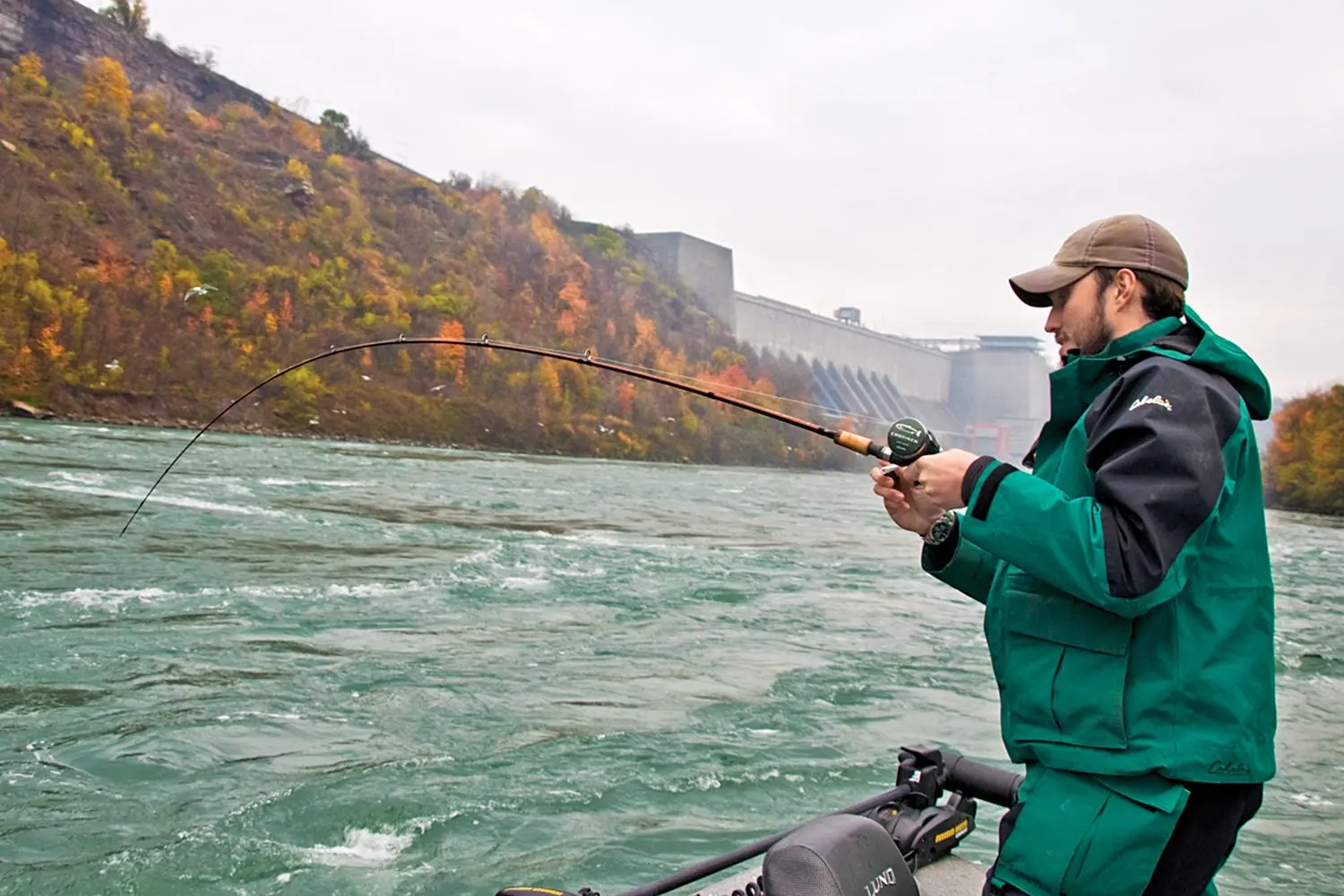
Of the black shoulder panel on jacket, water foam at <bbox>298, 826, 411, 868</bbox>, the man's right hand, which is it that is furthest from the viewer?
water foam at <bbox>298, 826, 411, 868</bbox>

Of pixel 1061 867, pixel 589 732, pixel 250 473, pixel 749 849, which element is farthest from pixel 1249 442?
pixel 250 473

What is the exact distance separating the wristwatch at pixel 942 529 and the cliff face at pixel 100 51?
90.1 meters

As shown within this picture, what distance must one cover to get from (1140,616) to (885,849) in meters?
0.83

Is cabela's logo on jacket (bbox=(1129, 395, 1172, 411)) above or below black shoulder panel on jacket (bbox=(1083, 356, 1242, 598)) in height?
above

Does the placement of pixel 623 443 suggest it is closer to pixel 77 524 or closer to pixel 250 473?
pixel 250 473

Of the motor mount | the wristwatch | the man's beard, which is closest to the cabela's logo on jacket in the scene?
the man's beard

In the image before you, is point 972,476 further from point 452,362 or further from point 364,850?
point 452,362

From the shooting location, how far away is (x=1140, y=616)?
6.13 feet

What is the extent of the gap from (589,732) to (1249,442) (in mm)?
6480

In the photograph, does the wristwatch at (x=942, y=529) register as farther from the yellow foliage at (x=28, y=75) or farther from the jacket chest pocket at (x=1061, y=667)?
the yellow foliage at (x=28, y=75)

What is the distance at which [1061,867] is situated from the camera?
1891mm

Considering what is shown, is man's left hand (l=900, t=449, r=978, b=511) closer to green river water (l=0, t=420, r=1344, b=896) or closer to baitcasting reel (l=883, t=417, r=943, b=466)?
baitcasting reel (l=883, t=417, r=943, b=466)

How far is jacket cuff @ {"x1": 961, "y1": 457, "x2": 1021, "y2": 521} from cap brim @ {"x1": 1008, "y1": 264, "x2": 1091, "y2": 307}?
0.35m

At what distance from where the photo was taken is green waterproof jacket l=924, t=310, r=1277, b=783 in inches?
69.7
